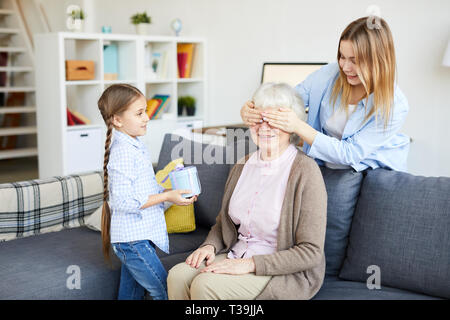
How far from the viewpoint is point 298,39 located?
13.2 ft

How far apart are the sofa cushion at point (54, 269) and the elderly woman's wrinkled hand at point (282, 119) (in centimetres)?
89

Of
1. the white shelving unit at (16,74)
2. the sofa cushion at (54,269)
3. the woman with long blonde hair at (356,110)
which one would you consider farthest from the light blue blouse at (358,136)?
the white shelving unit at (16,74)

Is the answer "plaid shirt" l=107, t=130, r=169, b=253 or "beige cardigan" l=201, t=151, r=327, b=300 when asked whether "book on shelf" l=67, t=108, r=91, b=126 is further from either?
"beige cardigan" l=201, t=151, r=327, b=300

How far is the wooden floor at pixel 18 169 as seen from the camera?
5500mm

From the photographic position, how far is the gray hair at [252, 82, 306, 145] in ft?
5.74

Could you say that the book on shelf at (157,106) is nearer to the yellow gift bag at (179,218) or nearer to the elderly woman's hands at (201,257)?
the yellow gift bag at (179,218)

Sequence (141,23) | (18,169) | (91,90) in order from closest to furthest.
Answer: (91,90) → (141,23) → (18,169)

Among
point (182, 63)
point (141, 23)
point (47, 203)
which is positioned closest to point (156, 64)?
point (182, 63)

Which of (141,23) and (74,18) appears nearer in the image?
(74,18)

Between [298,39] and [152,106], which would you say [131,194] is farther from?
[152,106]

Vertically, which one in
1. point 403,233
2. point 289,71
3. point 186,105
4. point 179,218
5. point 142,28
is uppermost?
point 142,28

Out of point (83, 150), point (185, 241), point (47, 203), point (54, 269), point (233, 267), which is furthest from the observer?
point (83, 150)

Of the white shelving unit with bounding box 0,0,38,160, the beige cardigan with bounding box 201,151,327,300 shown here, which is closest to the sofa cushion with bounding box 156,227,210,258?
the beige cardigan with bounding box 201,151,327,300

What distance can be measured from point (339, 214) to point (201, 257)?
0.54 meters
